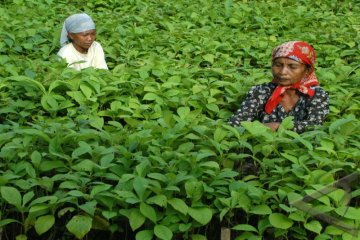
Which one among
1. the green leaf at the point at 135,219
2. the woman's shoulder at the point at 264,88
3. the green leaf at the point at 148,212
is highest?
the green leaf at the point at 148,212

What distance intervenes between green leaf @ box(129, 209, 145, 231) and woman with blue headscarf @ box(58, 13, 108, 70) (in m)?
3.17

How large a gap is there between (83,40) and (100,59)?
232 mm

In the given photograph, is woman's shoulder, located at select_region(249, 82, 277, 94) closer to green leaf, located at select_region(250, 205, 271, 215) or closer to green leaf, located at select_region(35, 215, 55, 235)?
green leaf, located at select_region(250, 205, 271, 215)

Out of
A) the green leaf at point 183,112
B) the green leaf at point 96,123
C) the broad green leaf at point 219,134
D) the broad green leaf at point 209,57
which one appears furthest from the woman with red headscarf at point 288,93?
the broad green leaf at point 209,57

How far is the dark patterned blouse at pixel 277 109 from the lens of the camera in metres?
4.66

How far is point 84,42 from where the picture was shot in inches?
246

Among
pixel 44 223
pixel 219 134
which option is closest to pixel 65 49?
pixel 219 134

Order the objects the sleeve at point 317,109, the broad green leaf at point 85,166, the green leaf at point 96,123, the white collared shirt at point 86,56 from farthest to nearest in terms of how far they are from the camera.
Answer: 1. the white collared shirt at point 86,56
2. the sleeve at point 317,109
3. the green leaf at point 96,123
4. the broad green leaf at point 85,166

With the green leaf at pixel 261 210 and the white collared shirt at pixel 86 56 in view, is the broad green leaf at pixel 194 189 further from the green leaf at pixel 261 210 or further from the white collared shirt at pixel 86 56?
the white collared shirt at pixel 86 56

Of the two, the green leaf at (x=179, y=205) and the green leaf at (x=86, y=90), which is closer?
the green leaf at (x=179, y=205)

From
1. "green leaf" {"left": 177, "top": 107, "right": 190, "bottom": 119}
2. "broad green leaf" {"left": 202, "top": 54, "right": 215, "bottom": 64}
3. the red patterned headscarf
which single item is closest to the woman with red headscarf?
the red patterned headscarf

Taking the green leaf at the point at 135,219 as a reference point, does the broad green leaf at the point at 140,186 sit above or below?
above

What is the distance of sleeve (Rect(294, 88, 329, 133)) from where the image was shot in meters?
4.53

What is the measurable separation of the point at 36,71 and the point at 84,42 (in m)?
0.98
